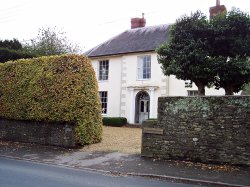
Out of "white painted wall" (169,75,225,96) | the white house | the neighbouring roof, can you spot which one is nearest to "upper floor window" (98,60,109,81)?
the white house

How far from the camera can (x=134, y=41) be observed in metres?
32.5

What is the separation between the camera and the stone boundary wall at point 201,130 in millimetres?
12539

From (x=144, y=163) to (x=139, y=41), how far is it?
65.6 ft

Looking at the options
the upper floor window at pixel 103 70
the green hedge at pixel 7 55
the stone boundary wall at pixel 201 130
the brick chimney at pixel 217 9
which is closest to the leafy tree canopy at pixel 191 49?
the stone boundary wall at pixel 201 130

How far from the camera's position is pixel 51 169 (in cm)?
1219

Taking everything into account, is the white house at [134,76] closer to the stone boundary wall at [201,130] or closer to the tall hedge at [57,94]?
the tall hedge at [57,94]

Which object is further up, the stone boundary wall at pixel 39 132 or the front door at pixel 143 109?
the front door at pixel 143 109

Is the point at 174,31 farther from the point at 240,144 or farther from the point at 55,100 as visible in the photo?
the point at 240,144

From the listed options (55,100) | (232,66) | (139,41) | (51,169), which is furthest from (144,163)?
(139,41)

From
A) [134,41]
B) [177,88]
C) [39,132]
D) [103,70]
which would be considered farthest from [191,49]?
[103,70]

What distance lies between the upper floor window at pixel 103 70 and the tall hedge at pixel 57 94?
14.4 meters

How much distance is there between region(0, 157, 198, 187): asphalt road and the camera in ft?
31.0

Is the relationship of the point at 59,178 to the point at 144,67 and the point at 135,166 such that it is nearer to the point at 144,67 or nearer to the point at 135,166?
the point at 135,166

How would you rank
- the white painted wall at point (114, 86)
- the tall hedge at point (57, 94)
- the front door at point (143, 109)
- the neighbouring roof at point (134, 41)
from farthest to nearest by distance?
the white painted wall at point (114, 86) < the front door at point (143, 109) < the neighbouring roof at point (134, 41) < the tall hedge at point (57, 94)
